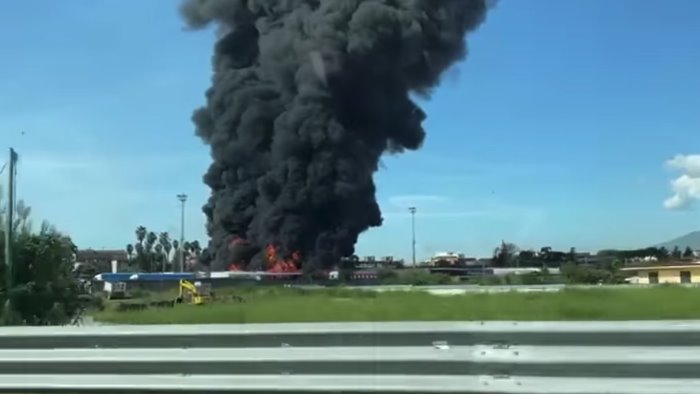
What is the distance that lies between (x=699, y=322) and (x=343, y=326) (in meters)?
2.16

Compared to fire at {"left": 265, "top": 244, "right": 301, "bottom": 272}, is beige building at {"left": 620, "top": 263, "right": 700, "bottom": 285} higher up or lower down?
lower down

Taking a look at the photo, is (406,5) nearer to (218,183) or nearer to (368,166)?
(368,166)

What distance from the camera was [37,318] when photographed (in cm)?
1365

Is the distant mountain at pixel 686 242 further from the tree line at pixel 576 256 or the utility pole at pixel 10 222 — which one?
the utility pole at pixel 10 222

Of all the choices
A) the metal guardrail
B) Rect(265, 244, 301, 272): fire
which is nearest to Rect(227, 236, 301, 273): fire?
Rect(265, 244, 301, 272): fire

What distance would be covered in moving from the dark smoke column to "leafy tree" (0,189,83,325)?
54.2 m

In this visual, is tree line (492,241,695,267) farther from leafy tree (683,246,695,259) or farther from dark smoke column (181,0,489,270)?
dark smoke column (181,0,489,270)

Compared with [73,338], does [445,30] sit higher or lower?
higher

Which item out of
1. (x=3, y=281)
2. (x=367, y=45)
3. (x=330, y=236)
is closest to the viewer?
(x=3, y=281)

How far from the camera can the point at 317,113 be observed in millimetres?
71188

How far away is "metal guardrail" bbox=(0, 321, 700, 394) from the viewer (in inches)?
205

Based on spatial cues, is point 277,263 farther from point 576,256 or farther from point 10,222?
point 10,222

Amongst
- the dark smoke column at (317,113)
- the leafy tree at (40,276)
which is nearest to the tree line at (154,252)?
the dark smoke column at (317,113)

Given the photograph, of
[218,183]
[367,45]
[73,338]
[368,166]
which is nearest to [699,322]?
[73,338]
